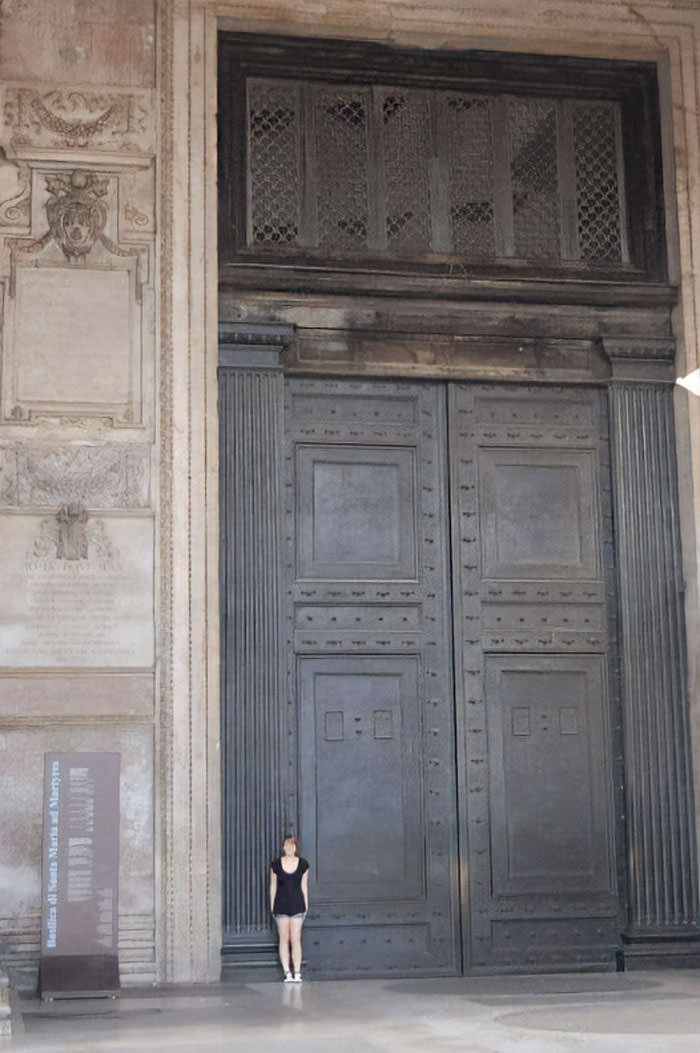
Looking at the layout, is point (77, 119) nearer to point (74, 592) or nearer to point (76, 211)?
point (76, 211)

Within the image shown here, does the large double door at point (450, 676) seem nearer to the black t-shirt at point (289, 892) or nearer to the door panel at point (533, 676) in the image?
the door panel at point (533, 676)

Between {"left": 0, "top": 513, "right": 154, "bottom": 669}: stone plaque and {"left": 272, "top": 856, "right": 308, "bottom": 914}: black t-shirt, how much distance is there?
6.32 feet

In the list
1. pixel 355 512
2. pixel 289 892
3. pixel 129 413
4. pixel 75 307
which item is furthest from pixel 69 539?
pixel 289 892

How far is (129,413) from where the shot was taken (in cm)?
1248

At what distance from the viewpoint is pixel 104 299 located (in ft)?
41.4

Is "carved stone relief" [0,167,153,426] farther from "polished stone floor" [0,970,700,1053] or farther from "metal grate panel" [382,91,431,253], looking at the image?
"polished stone floor" [0,970,700,1053]

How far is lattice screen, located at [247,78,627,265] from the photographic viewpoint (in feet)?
43.7

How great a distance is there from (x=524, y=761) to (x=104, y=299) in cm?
506

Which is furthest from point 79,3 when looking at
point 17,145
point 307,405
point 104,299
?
point 307,405

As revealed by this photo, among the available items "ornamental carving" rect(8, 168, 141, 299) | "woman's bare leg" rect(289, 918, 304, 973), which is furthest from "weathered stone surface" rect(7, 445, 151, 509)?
"woman's bare leg" rect(289, 918, 304, 973)

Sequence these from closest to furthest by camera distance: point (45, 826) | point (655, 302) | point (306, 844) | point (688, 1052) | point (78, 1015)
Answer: point (688, 1052), point (78, 1015), point (45, 826), point (306, 844), point (655, 302)

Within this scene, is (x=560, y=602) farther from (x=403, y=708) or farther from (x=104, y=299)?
(x=104, y=299)

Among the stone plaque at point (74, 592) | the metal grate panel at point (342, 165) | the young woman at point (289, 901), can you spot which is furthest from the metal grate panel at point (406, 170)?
the young woman at point (289, 901)

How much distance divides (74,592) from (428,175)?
15.5ft
